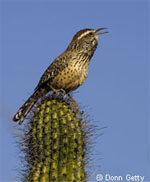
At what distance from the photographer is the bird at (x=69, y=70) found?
18.2 feet

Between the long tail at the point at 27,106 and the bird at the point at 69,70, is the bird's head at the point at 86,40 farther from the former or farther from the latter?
the long tail at the point at 27,106

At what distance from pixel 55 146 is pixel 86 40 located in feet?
7.79

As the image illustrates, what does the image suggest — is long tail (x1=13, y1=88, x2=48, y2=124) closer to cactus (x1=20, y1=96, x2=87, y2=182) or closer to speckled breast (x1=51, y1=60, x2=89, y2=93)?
speckled breast (x1=51, y1=60, x2=89, y2=93)

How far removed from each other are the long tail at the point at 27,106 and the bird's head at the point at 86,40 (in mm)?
825

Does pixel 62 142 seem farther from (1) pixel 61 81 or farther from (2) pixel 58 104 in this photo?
(1) pixel 61 81

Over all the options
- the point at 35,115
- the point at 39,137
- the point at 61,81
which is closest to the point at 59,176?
the point at 39,137

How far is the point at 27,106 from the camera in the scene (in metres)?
5.30

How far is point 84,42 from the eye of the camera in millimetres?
5887

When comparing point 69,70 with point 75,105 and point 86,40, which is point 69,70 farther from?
point 75,105

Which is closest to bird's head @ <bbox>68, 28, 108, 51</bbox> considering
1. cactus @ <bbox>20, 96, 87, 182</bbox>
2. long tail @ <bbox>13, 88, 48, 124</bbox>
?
long tail @ <bbox>13, 88, 48, 124</bbox>

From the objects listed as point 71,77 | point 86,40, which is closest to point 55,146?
point 71,77

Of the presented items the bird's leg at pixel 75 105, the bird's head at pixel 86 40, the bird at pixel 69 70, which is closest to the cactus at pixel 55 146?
the bird's leg at pixel 75 105

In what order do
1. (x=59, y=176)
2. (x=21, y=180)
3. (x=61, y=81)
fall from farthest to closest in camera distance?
(x=61, y=81), (x=21, y=180), (x=59, y=176)

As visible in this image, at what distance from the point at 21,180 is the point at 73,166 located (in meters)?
0.62
